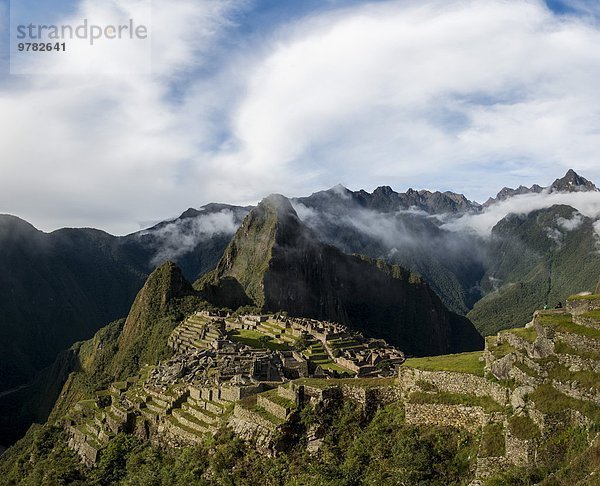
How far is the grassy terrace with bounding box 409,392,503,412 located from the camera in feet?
63.4

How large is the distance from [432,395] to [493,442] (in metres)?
3.61

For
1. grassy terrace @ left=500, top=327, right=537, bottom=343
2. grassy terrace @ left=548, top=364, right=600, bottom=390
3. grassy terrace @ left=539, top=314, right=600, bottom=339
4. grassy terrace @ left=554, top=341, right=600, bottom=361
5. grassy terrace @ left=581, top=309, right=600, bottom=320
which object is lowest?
grassy terrace @ left=548, top=364, right=600, bottom=390

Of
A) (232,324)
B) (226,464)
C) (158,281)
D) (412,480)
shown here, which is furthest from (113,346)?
(412,480)

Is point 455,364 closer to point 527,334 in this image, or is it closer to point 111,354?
point 527,334

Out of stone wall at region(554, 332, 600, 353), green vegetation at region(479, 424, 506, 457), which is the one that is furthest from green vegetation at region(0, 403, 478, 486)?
stone wall at region(554, 332, 600, 353)

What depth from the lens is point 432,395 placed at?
21.1 metres

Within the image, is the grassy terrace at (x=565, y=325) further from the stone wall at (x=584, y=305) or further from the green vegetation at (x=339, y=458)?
the green vegetation at (x=339, y=458)

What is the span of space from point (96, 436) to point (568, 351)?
3421 centimetres

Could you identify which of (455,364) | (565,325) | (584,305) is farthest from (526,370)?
(455,364)

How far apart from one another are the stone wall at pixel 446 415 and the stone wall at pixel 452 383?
73 cm

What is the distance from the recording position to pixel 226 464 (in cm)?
2480

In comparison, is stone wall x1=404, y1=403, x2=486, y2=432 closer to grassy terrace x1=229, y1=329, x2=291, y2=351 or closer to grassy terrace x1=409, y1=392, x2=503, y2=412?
grassy terrace x1=409, y1=392, x2=503, y2=412

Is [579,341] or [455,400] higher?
[579,341]

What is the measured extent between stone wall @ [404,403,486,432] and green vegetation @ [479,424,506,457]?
78 centimetres
